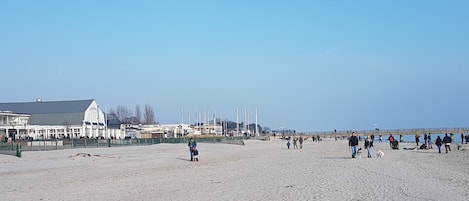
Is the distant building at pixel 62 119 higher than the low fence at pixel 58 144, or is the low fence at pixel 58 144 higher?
the distant building at pixel 62 119

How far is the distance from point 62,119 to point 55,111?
3031 millimetres

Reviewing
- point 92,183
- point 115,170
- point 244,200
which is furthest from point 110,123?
point 244,200

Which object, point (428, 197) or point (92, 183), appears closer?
point (428, 197)

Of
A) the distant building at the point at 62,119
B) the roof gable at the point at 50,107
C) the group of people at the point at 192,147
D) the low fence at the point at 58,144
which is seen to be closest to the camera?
the group of people at the point at 192,147

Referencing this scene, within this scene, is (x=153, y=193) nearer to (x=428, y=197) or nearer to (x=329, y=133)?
(x=428, y=197)

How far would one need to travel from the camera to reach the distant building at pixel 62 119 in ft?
244

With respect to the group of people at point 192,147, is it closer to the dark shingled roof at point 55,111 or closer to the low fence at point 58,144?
the low fence at point 58,144

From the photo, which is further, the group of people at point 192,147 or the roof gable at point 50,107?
the roof gable at point 50,107

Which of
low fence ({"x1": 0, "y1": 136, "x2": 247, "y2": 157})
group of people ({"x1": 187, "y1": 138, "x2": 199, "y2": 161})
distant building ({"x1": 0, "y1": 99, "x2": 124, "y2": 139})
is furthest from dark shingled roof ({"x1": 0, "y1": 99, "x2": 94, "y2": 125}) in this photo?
group of people ({"x1": 187, "y1": 138, "x2": 199, "y2": 161})

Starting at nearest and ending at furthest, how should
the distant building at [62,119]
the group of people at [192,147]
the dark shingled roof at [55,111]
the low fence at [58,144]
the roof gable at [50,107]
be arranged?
the group of people at [192,147] → the low fence at [58,144] → the distant building at [62,119] → the dark shingled roof at [55,111] → the roof gable at [50,107]

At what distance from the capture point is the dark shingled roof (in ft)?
263

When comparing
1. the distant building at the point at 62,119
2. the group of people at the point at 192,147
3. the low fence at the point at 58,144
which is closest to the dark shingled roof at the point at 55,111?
the distant building at the point at 62,119

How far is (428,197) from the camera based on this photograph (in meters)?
13.8

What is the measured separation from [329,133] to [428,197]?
140575 millimetres
